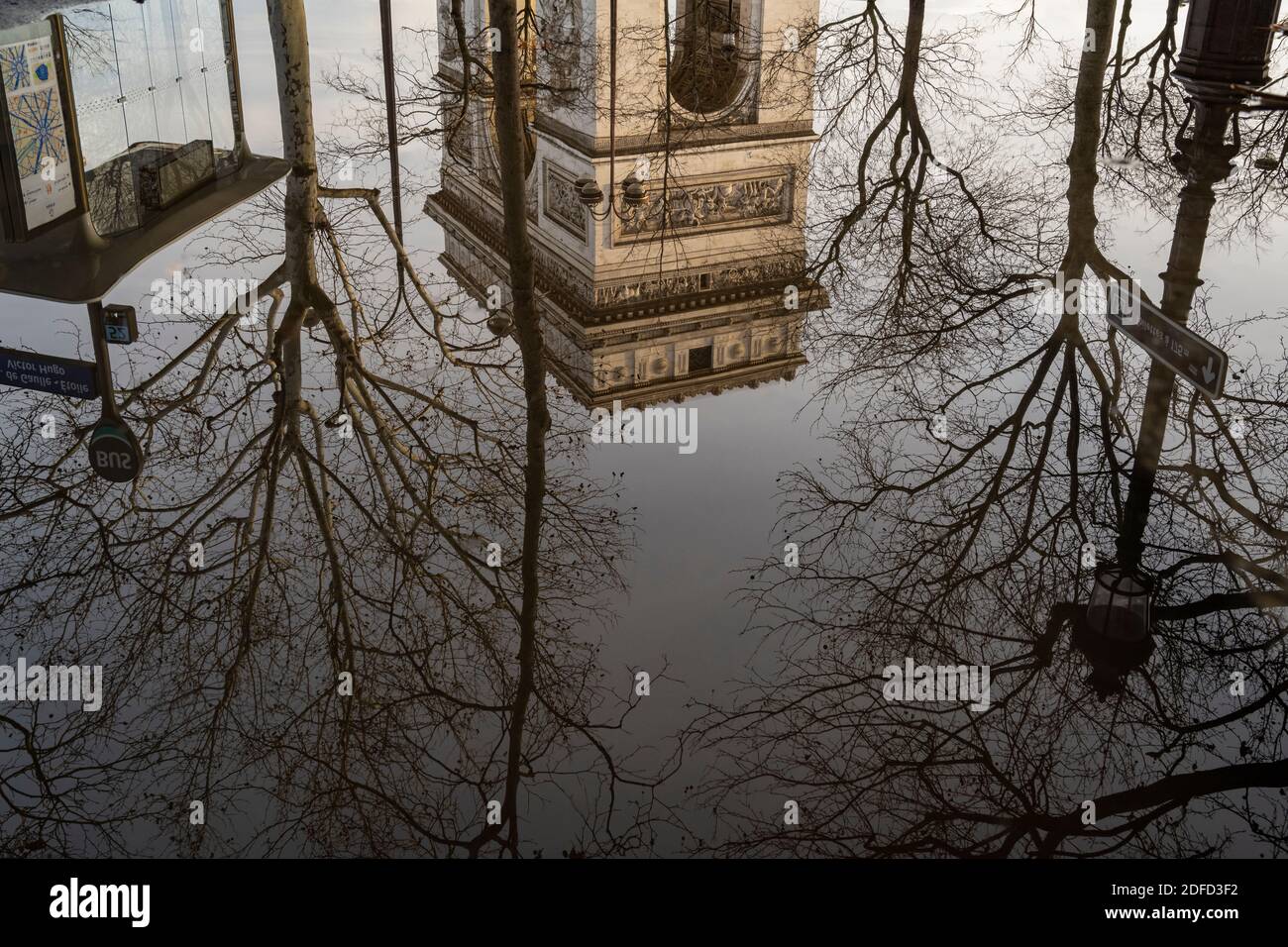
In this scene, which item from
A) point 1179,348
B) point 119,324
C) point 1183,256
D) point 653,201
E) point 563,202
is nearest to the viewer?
point 1179,348

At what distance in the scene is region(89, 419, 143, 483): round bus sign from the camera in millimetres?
6504

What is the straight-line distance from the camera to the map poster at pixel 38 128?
7.28 m

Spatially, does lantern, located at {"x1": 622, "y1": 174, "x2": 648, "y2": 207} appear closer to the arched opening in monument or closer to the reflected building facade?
the reflected building facade

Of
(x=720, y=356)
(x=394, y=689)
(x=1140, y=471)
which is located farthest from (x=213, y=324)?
(x=1140, y=471)

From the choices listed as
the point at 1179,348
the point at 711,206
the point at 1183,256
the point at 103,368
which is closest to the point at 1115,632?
the point at 1179,348

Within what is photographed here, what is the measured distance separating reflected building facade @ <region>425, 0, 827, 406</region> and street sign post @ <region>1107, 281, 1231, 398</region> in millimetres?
2504

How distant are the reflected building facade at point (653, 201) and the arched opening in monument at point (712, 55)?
40 millimetres

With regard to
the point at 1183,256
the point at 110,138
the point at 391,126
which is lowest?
the point at 1183,256

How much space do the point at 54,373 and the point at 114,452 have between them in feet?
1.97

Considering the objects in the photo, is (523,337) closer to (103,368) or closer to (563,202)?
(103,368)

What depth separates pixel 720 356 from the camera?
830 cm

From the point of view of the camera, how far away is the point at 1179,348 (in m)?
5.84

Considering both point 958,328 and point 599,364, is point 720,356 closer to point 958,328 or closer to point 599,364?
point 599,364

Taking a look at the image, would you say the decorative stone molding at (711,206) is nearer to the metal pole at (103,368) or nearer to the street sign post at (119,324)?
the street sign post at (119,324)
